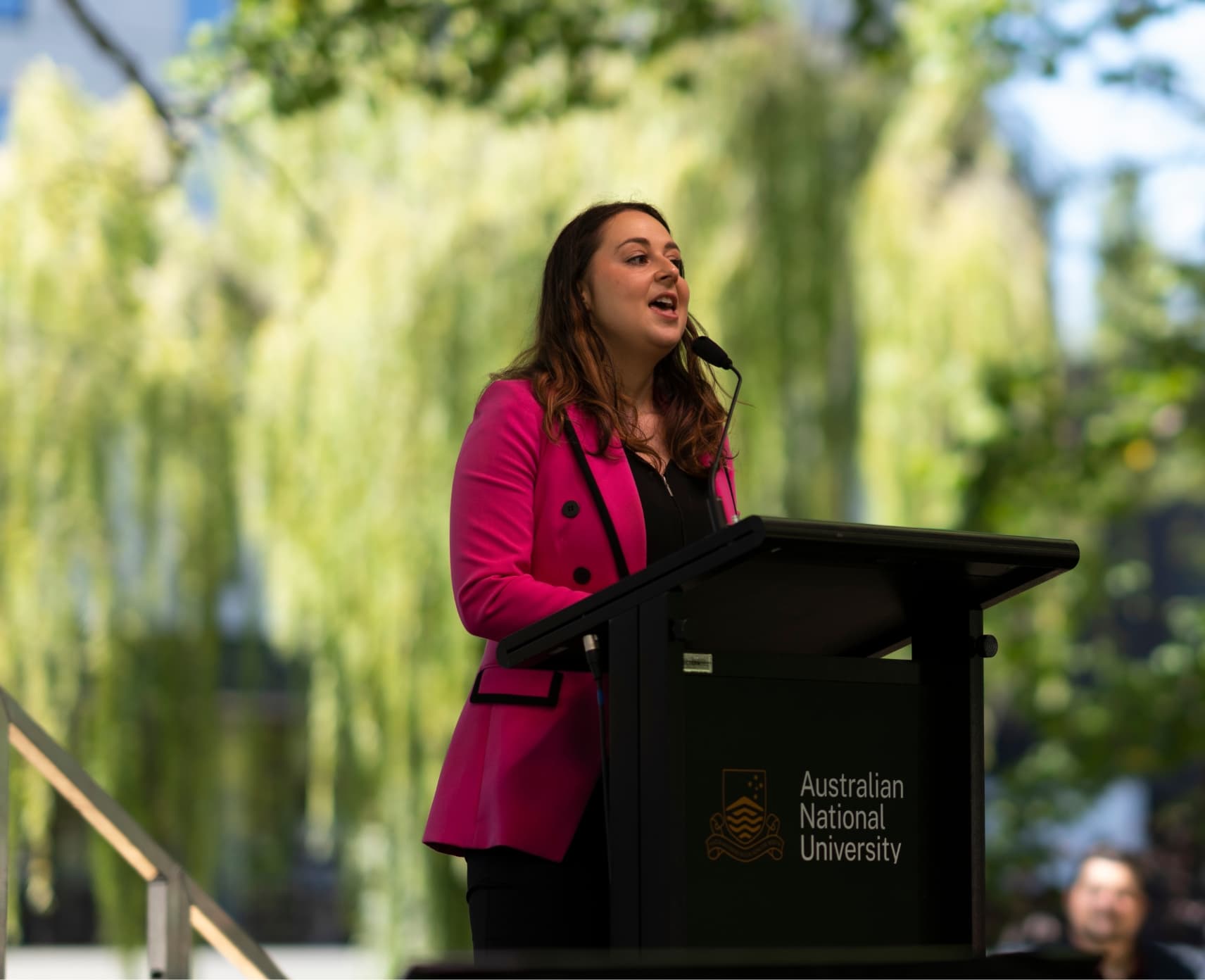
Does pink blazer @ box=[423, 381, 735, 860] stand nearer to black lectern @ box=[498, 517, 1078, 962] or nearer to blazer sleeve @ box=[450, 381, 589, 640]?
blazer sleeve @ box=[450, 381, 589, 640]

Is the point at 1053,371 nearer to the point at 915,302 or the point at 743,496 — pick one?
the point at 915,302

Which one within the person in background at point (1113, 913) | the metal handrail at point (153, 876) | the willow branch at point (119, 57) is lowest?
the person in background at point (1113, 913)

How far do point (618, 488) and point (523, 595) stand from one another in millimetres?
216

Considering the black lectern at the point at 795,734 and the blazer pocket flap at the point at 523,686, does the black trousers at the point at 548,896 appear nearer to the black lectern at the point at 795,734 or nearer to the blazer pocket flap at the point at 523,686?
the blazer pocket flap at the point at 523,686

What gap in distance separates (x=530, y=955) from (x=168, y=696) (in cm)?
635

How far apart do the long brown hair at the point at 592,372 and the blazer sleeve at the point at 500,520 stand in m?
0.04

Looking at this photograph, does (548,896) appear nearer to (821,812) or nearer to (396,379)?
(821,812)

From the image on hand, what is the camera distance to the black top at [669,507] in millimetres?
1940

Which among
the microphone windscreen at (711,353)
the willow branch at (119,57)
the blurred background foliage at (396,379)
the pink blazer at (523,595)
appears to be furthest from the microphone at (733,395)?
the blurred background foliage at (396,379)

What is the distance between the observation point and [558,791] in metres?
1.83

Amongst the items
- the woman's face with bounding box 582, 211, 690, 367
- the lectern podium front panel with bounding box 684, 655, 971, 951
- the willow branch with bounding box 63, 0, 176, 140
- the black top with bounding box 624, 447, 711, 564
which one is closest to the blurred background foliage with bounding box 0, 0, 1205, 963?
the willow branch with bounding box 63, 0, 176, 140

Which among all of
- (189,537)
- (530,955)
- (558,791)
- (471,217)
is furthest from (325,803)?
(530,955)

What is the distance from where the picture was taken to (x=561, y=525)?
1917 mm

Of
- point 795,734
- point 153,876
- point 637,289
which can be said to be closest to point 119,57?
point 153,876
